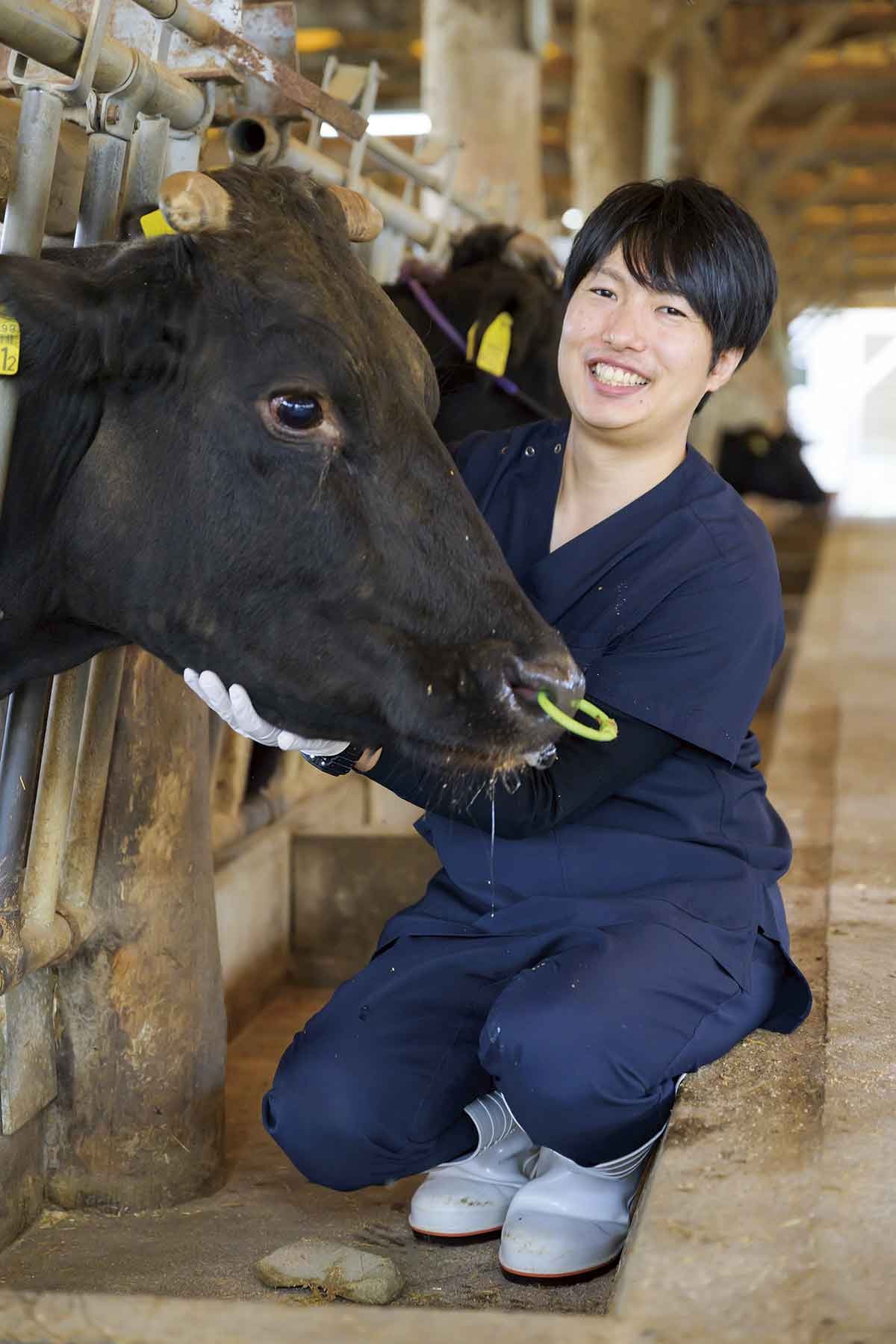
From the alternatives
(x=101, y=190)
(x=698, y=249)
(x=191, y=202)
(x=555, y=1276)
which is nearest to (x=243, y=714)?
(x=191, y=202)

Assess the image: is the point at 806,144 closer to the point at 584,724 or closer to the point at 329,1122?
the point at 584,724

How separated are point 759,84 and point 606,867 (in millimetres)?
8818

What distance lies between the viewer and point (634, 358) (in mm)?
2109

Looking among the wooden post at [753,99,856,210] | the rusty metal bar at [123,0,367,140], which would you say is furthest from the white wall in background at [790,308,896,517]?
the rusty metal bar at [123,0,367,140]

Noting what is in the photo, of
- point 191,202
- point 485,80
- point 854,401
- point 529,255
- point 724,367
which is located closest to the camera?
point 191,202

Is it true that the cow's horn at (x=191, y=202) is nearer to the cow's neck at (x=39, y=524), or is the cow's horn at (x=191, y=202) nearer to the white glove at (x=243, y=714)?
the cow's neck at (x=39, y=524)

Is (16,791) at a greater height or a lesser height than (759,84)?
lesser

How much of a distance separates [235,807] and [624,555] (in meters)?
1.47

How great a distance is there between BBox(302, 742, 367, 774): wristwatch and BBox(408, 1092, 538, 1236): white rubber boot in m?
0.54

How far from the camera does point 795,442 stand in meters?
10.9

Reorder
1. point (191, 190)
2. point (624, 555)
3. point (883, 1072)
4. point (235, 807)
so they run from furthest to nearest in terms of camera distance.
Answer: point (235, 807)
point (624, 555)
point (883, 1072)
point (191, 190)

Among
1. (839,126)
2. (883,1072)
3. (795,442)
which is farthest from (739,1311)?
(839,126)

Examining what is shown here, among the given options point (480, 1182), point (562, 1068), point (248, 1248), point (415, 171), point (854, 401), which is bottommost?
point (248, 1248)

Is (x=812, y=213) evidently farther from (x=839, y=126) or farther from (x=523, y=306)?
(x=523, y=306)
